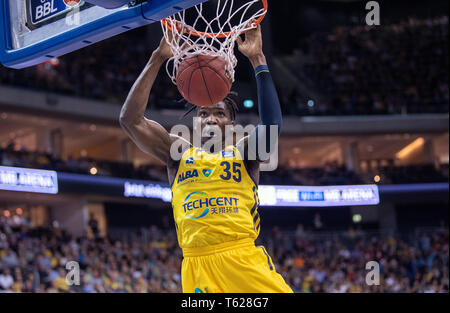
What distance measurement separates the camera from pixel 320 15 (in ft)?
94.5

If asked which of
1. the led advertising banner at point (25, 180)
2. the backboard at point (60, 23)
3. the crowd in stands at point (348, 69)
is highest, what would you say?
the crowd in stands at point (348, 69)

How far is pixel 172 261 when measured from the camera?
1514 centimetres

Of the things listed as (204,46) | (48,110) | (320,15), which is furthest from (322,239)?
(204,46)

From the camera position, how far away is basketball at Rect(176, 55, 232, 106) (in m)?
3.45

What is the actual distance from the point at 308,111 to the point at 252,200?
19.8 meters

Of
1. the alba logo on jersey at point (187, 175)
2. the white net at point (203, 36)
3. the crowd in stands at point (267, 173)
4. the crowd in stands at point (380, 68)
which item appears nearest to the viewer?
the alba logo on jersey at point (187, 175)

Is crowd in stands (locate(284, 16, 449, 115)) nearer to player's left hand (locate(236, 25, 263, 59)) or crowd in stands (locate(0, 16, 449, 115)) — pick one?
crowd in stands (locate(0, 16, 449, 115))

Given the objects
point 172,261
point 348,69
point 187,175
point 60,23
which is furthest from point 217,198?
point 348,69

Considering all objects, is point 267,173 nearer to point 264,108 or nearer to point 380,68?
point 380,68

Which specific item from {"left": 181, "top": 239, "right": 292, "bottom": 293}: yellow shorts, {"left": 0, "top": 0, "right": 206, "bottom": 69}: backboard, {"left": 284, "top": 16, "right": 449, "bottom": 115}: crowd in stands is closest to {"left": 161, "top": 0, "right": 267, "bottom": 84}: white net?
{"left": 0, "top": 0, "right": 206, "bottom": 69}: backboard

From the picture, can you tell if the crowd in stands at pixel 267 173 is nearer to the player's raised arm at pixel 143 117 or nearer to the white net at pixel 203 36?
the white net at pixel 203 36

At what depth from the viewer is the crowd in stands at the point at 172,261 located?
1224cm

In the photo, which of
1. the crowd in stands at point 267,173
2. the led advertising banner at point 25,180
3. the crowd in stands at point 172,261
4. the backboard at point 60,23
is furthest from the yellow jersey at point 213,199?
the crowd in stands at point 267,173

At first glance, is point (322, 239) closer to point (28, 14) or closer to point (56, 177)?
point (56, 177)
